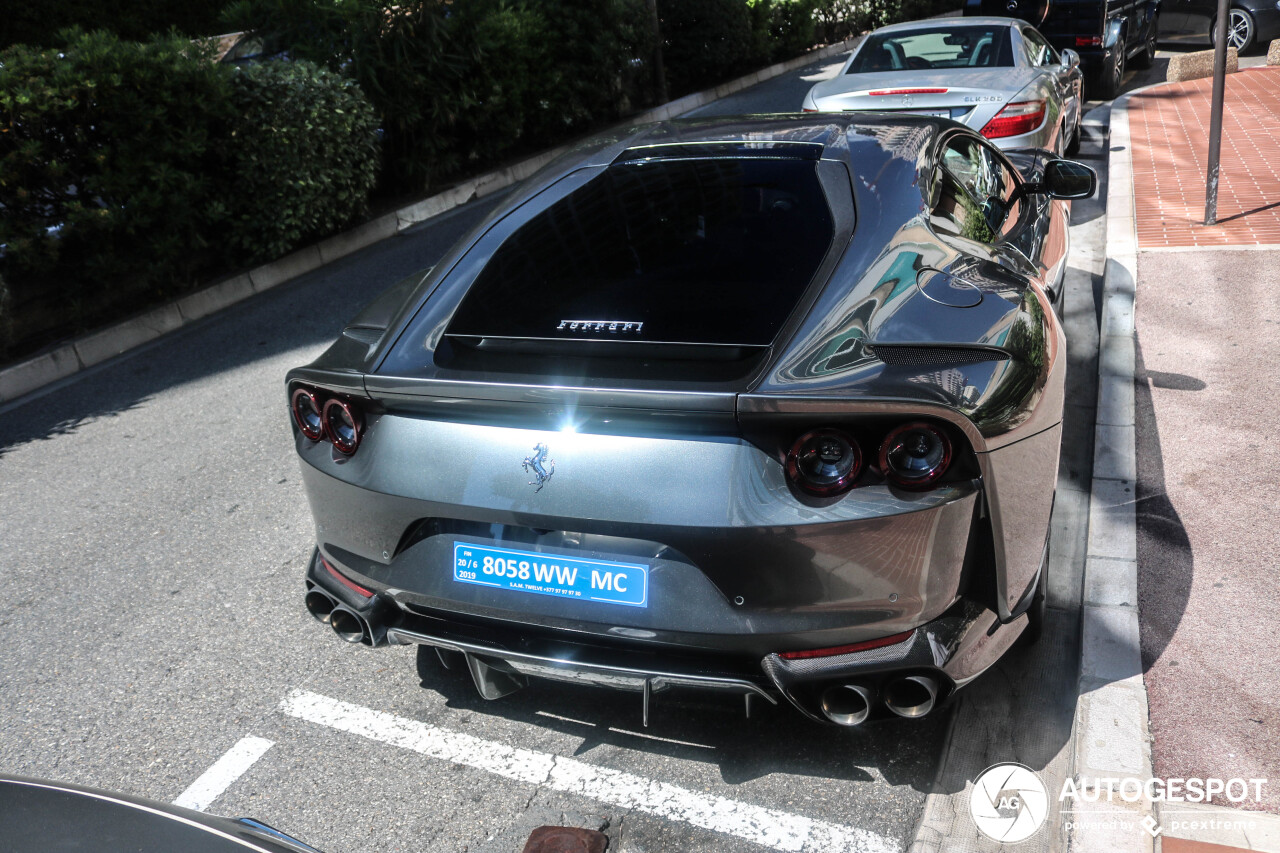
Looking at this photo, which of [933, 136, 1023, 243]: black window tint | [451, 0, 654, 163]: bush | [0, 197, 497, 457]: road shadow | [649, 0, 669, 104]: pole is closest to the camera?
[933, 136, 1023, 243]: black window tint

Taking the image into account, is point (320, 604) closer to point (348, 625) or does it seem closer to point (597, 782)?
point (348, 625)

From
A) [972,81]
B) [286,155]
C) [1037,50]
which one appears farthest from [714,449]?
[1037,50]

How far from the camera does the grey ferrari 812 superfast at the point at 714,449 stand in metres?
2.35

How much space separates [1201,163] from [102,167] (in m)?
9.02

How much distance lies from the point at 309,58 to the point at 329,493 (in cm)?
907

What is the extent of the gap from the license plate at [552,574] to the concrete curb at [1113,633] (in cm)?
118

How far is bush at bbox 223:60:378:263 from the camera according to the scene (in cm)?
898

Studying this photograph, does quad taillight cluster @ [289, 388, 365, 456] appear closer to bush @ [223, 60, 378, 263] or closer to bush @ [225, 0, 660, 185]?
bush @ [223, 60, 378, 263]

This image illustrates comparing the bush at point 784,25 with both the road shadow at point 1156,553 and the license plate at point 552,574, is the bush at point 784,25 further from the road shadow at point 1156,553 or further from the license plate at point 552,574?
the license plate at point 552,574

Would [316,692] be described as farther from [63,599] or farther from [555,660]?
[63,599]

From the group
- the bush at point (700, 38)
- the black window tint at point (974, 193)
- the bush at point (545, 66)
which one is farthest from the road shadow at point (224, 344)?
the bush at point (700, 38)

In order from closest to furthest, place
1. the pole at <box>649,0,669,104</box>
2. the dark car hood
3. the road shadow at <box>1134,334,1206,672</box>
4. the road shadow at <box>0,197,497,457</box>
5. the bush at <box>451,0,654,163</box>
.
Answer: the dark car hood → the road shadow at <box>1134,334,1206,672</box> → the road shadow at <box>0,197,497,457</box> → the bush at <box>451,0,654,163</box> → the pole at <box>649,0,669,104</box>

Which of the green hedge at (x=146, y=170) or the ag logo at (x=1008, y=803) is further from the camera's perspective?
the green hedge at (x=146, y=170)

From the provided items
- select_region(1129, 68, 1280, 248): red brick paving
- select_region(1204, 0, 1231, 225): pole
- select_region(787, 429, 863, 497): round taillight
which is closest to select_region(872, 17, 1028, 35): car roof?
select_region(1129, 68, 1280, 248): red brick paving
